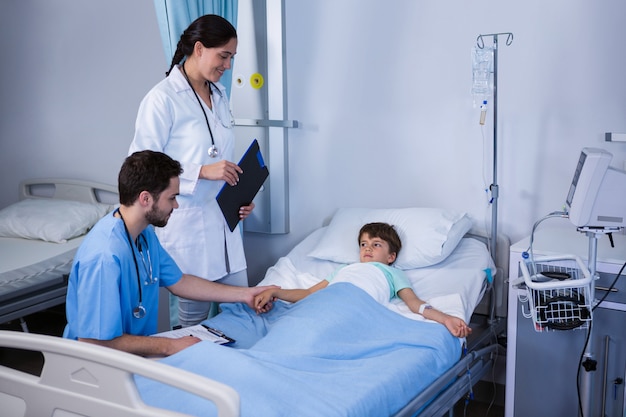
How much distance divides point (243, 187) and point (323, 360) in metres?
0.85

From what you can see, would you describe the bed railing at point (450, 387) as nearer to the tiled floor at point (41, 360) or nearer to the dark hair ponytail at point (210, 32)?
the tiled floor at point (41, 360)

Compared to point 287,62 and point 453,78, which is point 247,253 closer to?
point 287,62

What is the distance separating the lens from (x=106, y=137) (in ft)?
13.4

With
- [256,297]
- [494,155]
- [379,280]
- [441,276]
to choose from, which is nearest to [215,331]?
[256,297]

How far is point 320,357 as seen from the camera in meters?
1.95

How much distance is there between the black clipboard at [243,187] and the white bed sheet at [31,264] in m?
1.30

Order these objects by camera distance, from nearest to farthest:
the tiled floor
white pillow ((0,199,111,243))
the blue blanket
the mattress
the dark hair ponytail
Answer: the blue blanket < the dark hair ponytail < the tiled floor < the mattress < white pillow ((0,199,111,243))

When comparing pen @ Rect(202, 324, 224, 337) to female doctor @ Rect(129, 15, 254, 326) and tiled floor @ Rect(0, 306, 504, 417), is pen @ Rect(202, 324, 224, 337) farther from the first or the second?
tiled floor @ Rect(0, 306, 504, 417)

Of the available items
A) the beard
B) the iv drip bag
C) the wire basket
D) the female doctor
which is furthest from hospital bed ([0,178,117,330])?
the wire basket

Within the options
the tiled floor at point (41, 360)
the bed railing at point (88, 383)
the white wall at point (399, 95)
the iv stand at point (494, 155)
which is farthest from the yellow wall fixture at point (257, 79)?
the bed railing at point (88, 383)

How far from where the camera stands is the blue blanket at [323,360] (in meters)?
1.67

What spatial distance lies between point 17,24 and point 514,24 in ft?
10.2

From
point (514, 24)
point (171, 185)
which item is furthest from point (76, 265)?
point (514, 24)

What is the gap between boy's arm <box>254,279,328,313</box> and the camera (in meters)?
2.46
